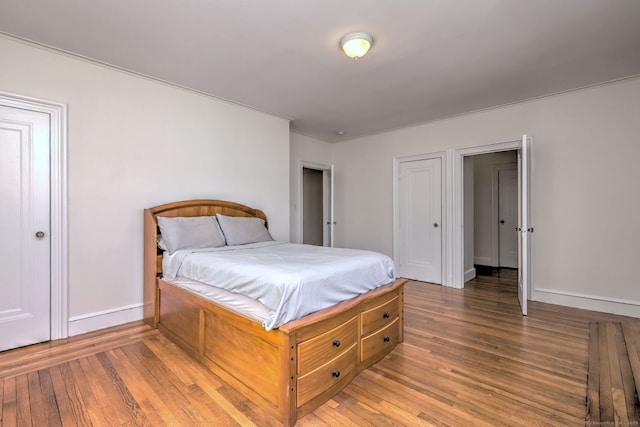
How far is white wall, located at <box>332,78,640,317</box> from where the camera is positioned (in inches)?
125

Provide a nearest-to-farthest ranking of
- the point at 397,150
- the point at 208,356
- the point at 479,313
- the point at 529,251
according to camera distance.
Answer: the point at 208,356
the point at 479,313
the point at 529,251
the point at 397,150

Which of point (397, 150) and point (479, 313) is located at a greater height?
point (397, 150)

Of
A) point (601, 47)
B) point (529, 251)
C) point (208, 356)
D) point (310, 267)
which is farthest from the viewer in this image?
point (529, 251)

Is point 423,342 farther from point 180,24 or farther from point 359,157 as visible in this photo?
point 359,157

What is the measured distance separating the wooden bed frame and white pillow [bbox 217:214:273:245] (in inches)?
30.5

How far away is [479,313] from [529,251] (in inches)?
47.5

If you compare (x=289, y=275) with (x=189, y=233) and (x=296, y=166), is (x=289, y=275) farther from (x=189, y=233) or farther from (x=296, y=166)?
(x=296, y=166)

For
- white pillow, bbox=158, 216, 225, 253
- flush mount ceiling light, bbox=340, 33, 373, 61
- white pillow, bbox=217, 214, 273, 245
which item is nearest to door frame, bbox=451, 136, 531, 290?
flush mount ceiling light, bbox=340, 33, 373, 61

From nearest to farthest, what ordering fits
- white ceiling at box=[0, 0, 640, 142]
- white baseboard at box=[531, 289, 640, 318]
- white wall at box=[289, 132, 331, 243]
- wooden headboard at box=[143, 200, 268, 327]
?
1. white ceiling at box=[0, 0, 640, 142]
2. wooden headboard at box=[143, 200, 268, 327]
3. white baseboard at box=[531, 289, 640, 318]
4. white wall at box=[289, 132, 331, 243]

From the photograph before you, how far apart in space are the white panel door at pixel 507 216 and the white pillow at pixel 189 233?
5382 mm

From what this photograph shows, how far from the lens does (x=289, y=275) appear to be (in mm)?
1722

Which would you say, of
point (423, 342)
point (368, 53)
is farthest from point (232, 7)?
point (423, 342)

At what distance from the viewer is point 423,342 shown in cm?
256

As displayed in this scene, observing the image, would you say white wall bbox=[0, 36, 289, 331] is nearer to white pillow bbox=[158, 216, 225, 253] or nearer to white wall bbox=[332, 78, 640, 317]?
white pillow bbox=[158, 216, 225, 253]
